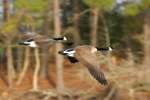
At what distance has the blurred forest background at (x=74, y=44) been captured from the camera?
1118 cm

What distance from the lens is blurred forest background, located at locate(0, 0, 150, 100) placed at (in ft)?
36.7

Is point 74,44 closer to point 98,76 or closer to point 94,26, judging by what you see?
point 94,26

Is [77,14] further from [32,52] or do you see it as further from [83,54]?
[83,54]

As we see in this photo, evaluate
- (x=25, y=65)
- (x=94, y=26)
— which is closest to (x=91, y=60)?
(x=94, y=26)

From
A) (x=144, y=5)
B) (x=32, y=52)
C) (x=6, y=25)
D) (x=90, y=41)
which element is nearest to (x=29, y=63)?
(x=32, y=52)

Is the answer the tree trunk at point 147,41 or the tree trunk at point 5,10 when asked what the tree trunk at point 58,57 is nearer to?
the tree trunk at point 5,10

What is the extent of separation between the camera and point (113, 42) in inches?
574

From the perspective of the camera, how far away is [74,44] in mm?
11867

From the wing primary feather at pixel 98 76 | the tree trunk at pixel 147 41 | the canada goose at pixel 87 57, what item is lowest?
the tree trunk at pixel 147 41

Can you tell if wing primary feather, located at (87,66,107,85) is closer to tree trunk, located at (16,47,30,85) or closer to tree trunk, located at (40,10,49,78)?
tree trunk, located at (40,10,49,78)

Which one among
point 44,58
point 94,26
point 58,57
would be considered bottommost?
point 44,58

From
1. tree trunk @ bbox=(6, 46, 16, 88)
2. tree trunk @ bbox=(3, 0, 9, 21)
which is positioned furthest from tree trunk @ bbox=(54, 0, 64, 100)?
tree trunk @ bbox=(6, 46, 16, 88)

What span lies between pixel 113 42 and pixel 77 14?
1.23m

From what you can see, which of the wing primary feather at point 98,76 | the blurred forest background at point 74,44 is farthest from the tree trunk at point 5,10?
the wing primary feather at point 98,76
